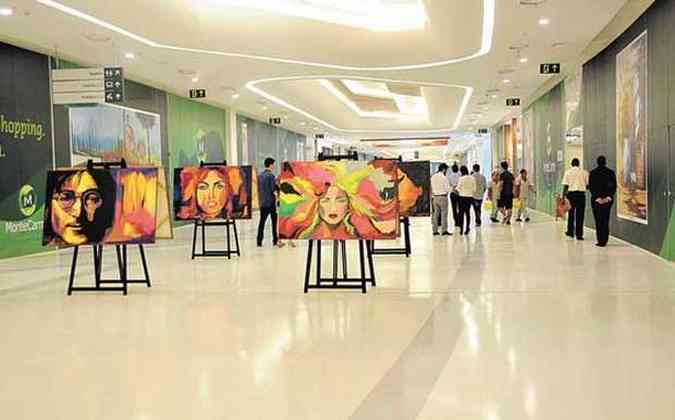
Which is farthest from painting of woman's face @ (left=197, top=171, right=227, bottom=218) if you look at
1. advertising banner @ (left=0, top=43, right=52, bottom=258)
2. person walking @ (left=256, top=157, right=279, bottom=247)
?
advertising banner @ (left=0, top=43, right=52, bottom=258)

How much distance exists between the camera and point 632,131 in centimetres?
1216

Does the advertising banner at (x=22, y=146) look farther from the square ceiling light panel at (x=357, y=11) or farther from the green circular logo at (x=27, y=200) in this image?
the square ceiling light panel at (x=357, y=11)

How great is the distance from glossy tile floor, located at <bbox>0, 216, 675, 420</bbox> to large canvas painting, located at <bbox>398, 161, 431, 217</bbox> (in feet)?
4.04

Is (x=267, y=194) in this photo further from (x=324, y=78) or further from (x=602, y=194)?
(x=602, y=194)

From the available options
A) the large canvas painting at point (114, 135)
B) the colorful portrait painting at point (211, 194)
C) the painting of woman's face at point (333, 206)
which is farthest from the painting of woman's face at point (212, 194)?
the large canvas painting at point (114, 135)

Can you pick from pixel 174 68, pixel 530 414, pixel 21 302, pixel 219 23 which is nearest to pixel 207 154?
pixel 174 68

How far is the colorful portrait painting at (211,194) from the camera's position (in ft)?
38.9

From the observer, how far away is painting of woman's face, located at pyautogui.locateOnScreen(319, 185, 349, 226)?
782cm

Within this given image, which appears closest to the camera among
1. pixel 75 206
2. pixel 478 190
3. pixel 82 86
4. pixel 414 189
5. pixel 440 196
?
pixel 75 206

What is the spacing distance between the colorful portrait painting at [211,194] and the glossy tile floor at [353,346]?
2.10 m

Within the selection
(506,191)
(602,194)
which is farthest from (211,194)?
(506,191)

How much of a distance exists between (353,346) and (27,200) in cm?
995

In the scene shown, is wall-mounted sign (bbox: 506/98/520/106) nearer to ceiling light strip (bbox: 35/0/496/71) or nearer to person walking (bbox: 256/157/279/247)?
ceiling light strip (bbox: 35/0/496/71)

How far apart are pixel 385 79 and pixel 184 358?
14.2 metres
